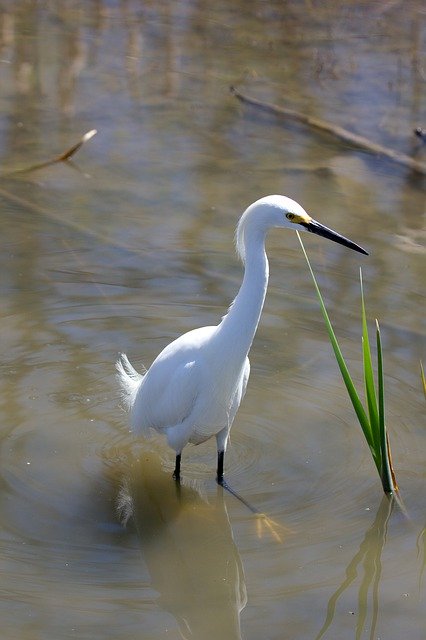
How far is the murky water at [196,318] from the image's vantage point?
3.63 m

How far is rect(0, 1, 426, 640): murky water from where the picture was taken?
11.9 ft

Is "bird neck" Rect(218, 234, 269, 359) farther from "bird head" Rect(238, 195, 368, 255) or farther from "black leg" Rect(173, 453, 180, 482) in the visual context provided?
"black leg" Rect(173, 453, 180, 482)

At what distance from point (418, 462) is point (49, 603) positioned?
5.67 ft

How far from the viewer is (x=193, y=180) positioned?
729 centimetres

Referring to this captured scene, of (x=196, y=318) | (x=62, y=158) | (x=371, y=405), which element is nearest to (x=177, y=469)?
(x=371, y=405)

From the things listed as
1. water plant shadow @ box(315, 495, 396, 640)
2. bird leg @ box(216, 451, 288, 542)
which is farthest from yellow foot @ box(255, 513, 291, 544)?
Result: water plant shadow @ box(315, 495, 396, 640)

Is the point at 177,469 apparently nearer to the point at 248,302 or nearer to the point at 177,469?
the point at 177,469

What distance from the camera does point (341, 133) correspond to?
802 centimetres

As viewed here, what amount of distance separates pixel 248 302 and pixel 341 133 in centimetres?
446

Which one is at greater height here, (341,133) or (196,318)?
(341,133)

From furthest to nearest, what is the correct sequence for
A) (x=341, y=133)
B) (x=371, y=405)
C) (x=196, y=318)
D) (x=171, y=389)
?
(x=341, y=133), (x=196, y=318), (x=171, y=389), (x=371, y=405)

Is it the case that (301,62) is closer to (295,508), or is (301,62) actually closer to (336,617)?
(295,508)

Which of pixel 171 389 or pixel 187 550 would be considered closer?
pixel 187 550

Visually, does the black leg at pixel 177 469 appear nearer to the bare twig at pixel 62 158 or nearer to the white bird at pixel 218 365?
the white bird at pixel 218 365
